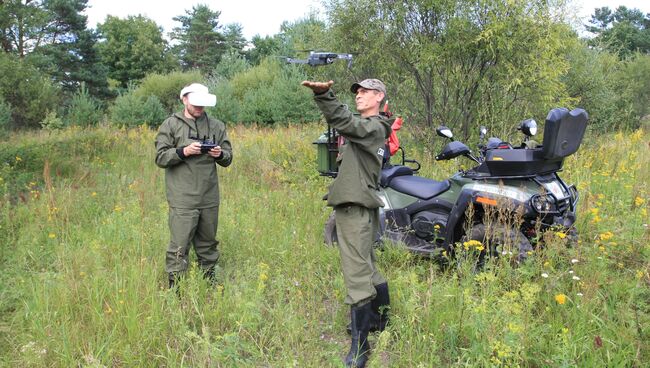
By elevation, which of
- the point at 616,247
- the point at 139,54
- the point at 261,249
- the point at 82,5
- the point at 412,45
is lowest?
the point at 261,249

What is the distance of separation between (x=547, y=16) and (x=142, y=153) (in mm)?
8143

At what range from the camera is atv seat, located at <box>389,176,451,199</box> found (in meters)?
4.25

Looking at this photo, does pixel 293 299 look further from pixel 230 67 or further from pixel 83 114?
pixel 230 67

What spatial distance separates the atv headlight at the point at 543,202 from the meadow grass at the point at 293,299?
248 mm

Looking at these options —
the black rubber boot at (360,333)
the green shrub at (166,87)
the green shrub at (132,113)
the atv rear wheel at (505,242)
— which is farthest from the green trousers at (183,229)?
the green shrub at (166,87)

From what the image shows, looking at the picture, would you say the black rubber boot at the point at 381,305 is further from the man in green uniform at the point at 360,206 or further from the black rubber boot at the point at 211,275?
the black rubber boot at the point at 211,275

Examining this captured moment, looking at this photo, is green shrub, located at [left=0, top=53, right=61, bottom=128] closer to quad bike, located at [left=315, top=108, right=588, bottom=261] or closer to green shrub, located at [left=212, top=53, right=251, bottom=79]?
green shrub, located at [left=212, top=53, right=251, bottom=79]

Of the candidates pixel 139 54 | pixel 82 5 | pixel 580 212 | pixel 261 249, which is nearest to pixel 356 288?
pixel 261 249

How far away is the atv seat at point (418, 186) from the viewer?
425 centimetres

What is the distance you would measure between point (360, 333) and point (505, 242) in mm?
1289

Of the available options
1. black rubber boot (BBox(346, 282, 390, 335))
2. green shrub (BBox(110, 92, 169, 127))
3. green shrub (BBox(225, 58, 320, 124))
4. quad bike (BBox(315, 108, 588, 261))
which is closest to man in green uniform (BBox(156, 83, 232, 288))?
black rubber boot (BBox(346, 282, 390, 335))

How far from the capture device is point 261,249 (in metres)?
4.38

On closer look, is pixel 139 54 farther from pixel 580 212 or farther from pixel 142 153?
pixel 580 212

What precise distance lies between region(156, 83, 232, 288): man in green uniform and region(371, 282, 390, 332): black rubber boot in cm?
152
